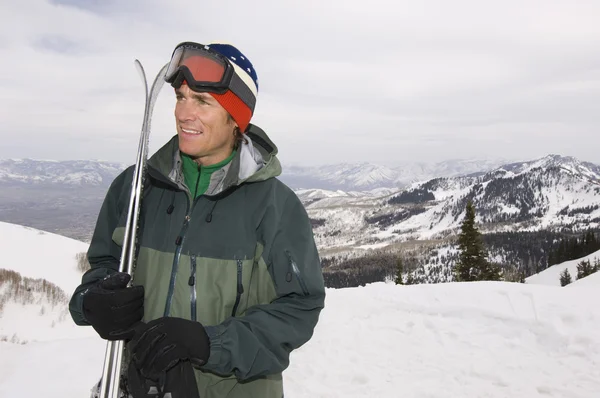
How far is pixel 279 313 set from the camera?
1.93 m

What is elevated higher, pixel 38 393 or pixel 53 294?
pixel 38 393

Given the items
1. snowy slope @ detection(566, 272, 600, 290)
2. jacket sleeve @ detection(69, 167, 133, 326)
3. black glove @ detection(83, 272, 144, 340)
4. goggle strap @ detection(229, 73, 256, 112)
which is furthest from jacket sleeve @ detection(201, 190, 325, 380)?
snowy slope @ detection(566, 272, 600, 290)

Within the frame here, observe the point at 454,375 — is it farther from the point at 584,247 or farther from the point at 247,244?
the point at 584,247

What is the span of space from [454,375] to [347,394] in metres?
2.07

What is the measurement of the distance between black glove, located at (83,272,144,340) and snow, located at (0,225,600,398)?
5261mm

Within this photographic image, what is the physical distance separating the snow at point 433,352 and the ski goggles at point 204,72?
565 centimetres

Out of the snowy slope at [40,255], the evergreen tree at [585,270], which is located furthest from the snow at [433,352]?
the evergreen tree at [585,270]

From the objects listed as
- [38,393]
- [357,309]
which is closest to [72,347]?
[38,393]

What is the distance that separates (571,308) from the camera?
28.8 ft

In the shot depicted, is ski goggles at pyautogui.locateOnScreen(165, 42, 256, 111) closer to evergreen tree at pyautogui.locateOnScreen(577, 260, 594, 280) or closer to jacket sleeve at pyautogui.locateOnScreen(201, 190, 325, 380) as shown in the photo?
jacket sleeve at pyautogui.locateOnScreen(201, 190, 325, 380)

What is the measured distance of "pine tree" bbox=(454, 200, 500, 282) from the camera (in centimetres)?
3275

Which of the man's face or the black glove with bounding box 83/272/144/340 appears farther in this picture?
the man's face

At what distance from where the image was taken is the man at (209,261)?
1.76 m

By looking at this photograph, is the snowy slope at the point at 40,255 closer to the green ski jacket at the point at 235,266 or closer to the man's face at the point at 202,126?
the green ski jacket at the point at 235,266
